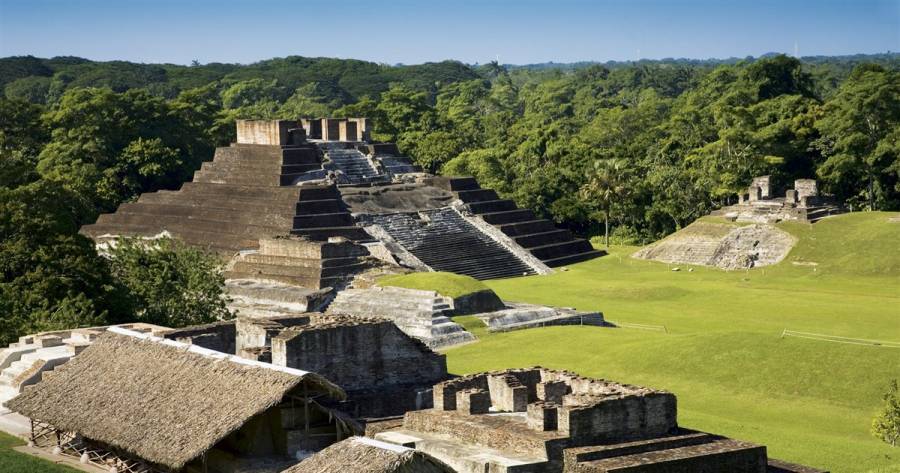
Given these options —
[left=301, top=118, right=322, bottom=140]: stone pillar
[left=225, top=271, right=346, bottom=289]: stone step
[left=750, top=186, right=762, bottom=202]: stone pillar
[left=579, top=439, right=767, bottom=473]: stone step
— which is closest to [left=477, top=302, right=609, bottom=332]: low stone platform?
[left=225, top=271, right=346, bottom=289]: stone step

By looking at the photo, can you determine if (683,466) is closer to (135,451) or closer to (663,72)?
(135,451)

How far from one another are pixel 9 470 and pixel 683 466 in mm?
10030

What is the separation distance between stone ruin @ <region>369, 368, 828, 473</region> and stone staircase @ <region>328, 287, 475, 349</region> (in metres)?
13.2

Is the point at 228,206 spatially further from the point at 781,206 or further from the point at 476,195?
the point at 781,206

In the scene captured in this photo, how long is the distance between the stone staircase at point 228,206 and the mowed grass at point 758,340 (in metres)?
8.32

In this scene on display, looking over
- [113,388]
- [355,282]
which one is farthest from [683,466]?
[355,282]

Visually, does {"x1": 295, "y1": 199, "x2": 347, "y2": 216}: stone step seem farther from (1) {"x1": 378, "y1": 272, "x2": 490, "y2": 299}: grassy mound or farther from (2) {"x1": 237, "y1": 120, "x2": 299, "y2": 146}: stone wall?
(1) {"x1": 378, "y1": 272, "x2": 490, "y2": 299}: grassy mound

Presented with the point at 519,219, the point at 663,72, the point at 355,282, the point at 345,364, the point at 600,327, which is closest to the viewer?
the point at 345,364

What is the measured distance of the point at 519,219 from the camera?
5200cm

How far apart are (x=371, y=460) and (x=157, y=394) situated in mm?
5767

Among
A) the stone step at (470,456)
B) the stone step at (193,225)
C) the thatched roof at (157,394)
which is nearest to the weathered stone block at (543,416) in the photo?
the stone step at (470,456)

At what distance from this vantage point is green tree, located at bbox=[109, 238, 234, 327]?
33.4m

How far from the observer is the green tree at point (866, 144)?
186ft

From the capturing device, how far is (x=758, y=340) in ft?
Answer: 97.4
